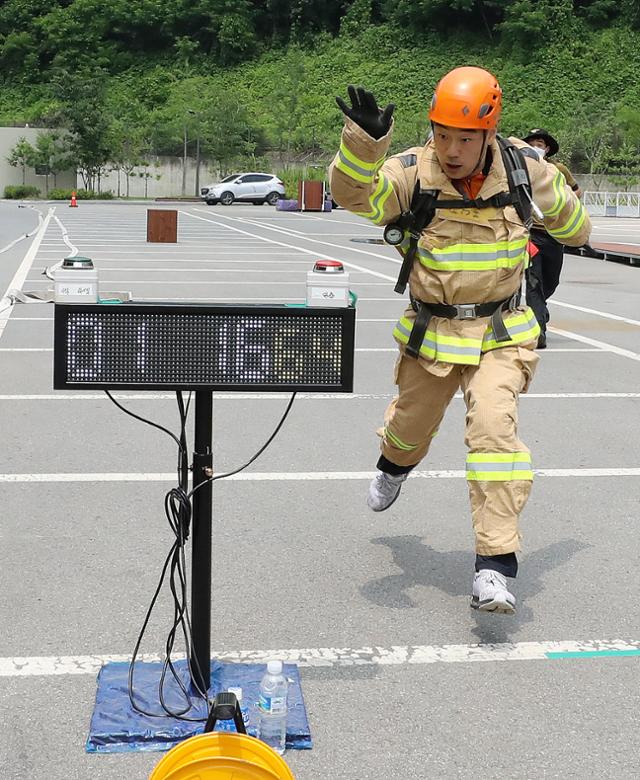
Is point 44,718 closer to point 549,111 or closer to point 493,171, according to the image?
point 493,171

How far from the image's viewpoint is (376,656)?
407 centimetres

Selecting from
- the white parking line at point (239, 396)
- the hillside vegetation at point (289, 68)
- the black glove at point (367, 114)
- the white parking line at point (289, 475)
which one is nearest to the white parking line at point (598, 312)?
the white parking line at point (239, 396)

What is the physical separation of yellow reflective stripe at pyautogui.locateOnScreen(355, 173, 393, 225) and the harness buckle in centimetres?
47

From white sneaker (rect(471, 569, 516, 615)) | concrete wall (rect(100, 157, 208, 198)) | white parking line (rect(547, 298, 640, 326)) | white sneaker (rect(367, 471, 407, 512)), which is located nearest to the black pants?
white parking line (rect(547, 298, 640, 326))

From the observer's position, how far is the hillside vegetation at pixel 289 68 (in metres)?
67.1

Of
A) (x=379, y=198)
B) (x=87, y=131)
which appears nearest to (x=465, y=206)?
(x=379, y=198)

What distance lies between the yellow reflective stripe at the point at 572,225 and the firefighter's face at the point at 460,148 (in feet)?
1.69

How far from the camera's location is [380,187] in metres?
4.19

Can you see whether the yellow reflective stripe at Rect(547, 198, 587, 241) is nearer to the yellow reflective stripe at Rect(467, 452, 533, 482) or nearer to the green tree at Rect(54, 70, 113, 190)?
the yellow reflective stripe at Rect(467, 452, 533, 482)

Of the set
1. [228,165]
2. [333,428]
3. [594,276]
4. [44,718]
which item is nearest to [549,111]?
[228,165]

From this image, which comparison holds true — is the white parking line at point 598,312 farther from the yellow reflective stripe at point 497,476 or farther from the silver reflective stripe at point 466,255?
the yellow reflective stripe at point 497,476

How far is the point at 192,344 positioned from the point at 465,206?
1.38 metres

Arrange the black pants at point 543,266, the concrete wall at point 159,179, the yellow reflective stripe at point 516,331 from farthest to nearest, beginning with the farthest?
the concrete wall at point 159,179, the black pants at point 543,266, the yellow reflective stripe at point 516,331

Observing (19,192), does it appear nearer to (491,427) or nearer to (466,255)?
(466,255)
